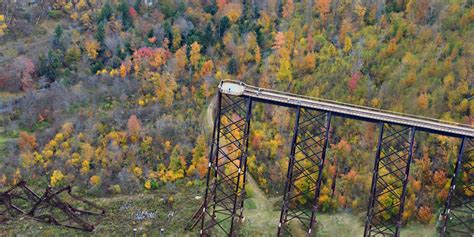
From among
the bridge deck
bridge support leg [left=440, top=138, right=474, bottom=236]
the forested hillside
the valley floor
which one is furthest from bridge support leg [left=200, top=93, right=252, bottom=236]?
bridge support leg [left=440, top=138, right=474, bottom=236]

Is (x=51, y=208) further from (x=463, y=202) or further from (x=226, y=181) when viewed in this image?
(x=463, y=202)

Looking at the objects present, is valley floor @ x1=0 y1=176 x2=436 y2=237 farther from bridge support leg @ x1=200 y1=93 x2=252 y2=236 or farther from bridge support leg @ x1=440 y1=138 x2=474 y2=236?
bridge support leg @ x1=440 y1=138 x2=474 y2=236

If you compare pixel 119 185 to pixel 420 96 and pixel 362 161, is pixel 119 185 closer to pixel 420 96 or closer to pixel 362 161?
pixel 362 161

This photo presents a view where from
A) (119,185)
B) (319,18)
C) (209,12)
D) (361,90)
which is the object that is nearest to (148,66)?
(209,12)

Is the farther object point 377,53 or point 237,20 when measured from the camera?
point 237,20

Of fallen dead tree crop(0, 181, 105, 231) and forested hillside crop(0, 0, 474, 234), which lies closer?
fallen dead tree crop(0, 181, 105, 231)

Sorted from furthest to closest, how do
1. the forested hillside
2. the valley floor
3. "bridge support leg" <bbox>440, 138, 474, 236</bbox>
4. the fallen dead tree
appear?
the forested hillside → the fallen dead tree → the valley floor → "bridge support leg" <bbox>440, 138, 474, 236</bbox>
